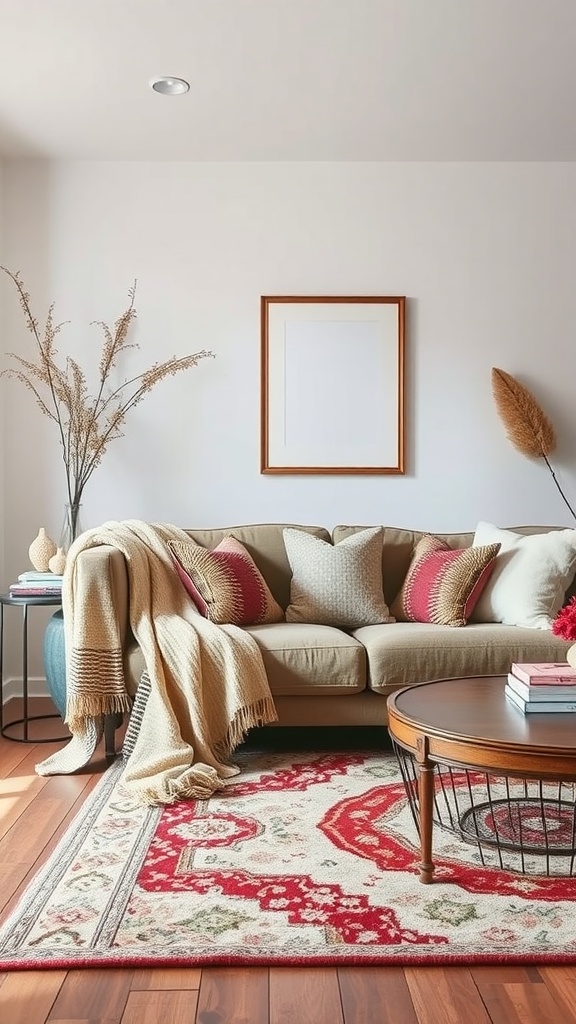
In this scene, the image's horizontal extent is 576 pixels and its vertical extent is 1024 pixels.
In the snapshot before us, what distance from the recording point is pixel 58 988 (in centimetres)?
196

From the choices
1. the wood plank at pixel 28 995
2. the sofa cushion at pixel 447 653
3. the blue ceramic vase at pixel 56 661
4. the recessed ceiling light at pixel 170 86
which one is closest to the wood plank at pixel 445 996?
the wood plank at pixel 28 995

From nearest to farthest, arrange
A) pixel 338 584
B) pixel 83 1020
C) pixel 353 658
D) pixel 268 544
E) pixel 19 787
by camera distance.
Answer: pixel 83 1020
pixel 19 787
pixel 353 658
pixel 338 584
pixel 268 544

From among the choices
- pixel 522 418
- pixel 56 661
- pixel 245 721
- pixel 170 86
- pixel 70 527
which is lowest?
pixel 245 721

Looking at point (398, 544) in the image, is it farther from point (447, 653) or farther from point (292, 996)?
point (292, 996)

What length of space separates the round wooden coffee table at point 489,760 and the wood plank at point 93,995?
83 centimetres

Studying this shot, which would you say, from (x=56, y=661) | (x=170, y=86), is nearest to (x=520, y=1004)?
(x=56, y=661)

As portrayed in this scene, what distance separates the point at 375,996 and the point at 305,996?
0.14 metres

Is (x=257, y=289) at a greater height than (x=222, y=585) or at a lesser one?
greater

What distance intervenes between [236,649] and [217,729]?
29cm

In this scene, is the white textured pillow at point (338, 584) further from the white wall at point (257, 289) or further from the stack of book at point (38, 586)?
the stack of book at point (38, 586)

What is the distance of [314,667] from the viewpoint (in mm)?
3619

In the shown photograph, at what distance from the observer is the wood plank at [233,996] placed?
1.86 meters

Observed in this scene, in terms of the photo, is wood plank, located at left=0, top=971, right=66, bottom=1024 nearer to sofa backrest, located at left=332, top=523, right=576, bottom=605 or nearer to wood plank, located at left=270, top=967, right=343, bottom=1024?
wood plank, located at left=270, top=967, right=343, bottom=1024

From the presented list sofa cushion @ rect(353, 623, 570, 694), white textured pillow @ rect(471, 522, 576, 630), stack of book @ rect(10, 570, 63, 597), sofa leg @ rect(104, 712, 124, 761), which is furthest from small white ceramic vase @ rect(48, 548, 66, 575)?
white textured pillow @ rect(471, 522, 576, 630)
